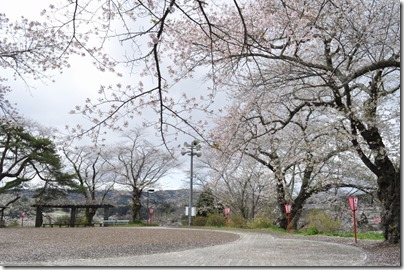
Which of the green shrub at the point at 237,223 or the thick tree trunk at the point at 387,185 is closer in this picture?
the thick tree trunk at the point at 387,185

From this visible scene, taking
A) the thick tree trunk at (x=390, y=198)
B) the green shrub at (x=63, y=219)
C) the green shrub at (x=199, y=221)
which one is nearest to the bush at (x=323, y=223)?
the green shrub at (x=199, y=221)

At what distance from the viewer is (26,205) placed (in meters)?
15.6

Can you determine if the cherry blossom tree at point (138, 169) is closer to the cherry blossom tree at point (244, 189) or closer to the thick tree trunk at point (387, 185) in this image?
the cherry blossom tree at point (244, 189)

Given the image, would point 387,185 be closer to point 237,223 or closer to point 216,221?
point 237,223

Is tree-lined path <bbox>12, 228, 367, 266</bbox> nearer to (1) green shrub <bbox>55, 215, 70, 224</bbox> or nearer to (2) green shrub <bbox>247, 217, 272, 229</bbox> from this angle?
(2) green shrub <bbox>247, 217, 272, 229</bbox>

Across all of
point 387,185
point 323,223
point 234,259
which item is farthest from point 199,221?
point 234,259

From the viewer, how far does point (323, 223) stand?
1072 cm

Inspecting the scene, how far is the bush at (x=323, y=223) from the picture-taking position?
10.5 metres

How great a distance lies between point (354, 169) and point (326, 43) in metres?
6.24

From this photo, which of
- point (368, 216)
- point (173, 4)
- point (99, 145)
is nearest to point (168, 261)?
point (99, 145)

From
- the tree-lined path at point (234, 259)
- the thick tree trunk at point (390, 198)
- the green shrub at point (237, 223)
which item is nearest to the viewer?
the tree-lined path at point (234, 259)

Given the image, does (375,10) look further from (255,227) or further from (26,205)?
(26,205)

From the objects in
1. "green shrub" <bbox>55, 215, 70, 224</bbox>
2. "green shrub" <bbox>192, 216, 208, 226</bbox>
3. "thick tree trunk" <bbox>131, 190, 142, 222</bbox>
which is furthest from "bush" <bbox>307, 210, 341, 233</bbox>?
"green shrub" <bbox>55, 215, 70, 224</bbox>

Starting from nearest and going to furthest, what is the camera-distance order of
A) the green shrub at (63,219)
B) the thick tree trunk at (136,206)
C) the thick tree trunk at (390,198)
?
the thick tree trunk at (390,198) < the green shrub at (63,219) < the thick tree trunk at (136,206)
